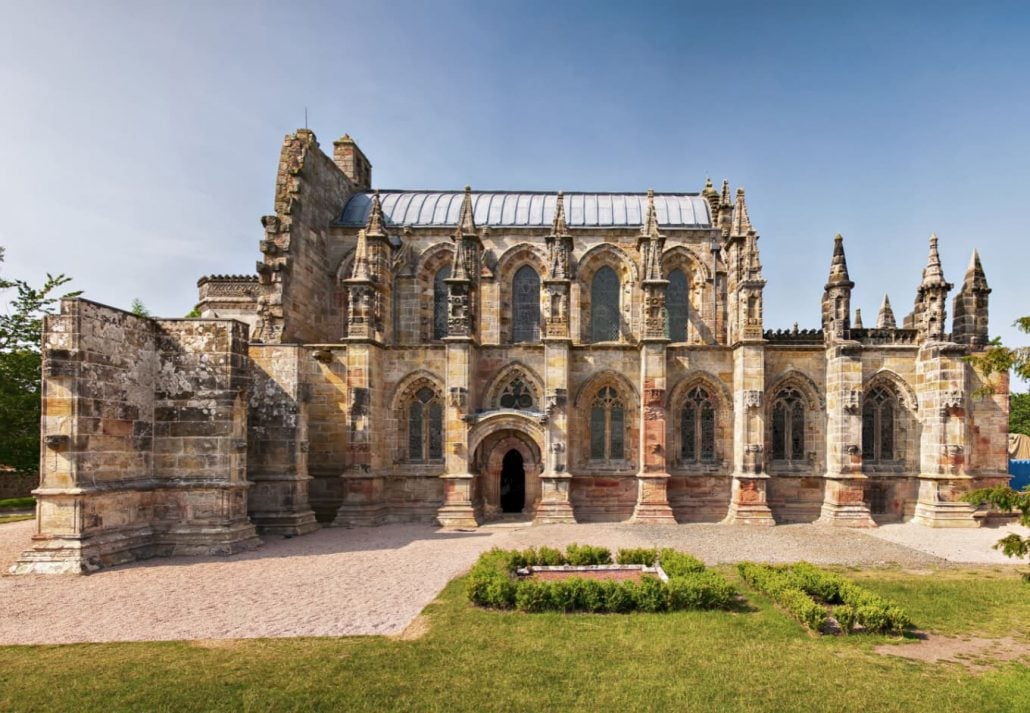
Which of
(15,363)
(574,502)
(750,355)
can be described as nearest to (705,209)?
(750,355)

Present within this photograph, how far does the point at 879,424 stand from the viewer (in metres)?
23.1

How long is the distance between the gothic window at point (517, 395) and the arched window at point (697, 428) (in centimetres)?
589

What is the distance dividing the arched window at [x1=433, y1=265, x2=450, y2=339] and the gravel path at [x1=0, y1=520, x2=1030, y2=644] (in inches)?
377

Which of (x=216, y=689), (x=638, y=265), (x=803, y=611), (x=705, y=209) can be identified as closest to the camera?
(x=216, y=689)

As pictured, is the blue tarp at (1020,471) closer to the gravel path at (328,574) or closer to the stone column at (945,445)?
the stone column at (945,445)

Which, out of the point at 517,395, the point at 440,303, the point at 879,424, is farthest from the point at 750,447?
the point at 440,303

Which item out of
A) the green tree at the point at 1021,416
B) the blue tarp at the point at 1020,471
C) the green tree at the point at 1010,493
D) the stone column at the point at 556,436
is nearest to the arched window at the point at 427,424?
the stone column at the point at 556,436

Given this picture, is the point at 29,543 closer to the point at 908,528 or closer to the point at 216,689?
the point at 216,689

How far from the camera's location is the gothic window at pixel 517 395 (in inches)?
919

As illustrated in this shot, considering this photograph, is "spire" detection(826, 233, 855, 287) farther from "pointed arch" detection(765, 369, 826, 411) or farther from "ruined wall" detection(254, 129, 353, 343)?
"ruined wall" detection(254, 129, 353, 343)

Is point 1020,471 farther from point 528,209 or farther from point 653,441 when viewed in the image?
point 528,209

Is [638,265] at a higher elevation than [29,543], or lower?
higher

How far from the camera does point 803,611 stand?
10180 millimetres

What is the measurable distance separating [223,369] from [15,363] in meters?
18.7
